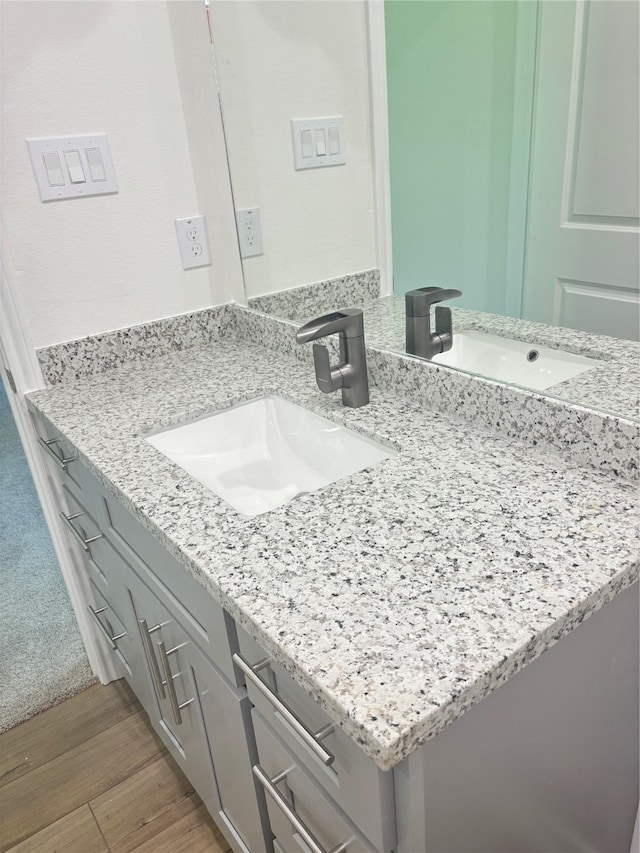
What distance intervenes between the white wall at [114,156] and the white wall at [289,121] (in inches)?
2.6

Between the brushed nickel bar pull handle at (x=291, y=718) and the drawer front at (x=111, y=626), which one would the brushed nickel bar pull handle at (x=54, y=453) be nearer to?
the drawer front at (x=111, y=626)

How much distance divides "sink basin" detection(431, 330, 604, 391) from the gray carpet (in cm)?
146

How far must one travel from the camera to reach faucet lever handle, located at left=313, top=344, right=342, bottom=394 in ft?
3.71

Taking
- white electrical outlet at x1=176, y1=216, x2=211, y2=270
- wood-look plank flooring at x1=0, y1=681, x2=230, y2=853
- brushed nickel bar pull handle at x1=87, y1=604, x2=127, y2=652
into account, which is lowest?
wood-look plank flooring at x1=0, y1=681, x2=230, y2=853

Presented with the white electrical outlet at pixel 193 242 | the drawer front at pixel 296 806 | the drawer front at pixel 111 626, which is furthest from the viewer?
the white electrical outlet at pixel 193 242

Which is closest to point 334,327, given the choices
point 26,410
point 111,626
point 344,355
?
point 344,355

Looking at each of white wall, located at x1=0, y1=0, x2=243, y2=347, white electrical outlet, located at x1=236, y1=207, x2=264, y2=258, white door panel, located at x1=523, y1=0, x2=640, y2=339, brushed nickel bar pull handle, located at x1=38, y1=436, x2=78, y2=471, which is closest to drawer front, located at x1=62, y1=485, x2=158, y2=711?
brushed nickel bar pull handle, located at x1=38, y1=436, x2=78, y2=471

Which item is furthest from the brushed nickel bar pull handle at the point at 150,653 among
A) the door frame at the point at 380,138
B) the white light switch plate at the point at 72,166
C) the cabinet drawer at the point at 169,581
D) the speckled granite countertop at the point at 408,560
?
the white light switch plate at the point at 72,166

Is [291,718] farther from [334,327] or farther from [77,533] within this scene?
[77,533]

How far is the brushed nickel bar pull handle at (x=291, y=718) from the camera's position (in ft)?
2.16

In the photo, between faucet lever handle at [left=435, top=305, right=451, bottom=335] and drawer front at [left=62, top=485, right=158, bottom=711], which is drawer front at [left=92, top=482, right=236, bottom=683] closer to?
drawer front at [left=62, top=485, right=158, bottom=711]

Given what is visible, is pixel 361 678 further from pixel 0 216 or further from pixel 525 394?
pixel 0 216

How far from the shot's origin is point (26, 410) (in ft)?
4.95

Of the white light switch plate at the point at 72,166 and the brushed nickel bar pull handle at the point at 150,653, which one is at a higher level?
the white light switch plate at the point at 72,166
